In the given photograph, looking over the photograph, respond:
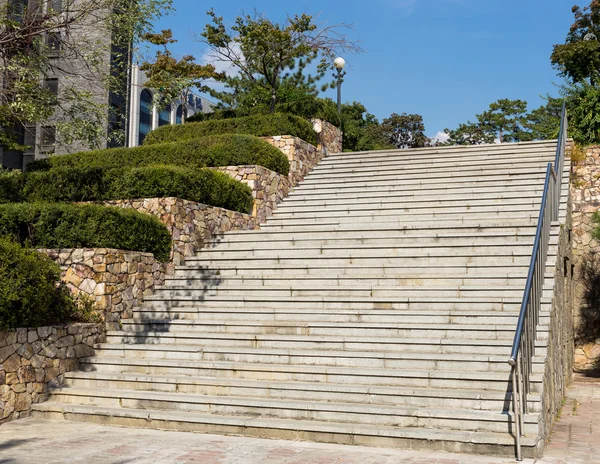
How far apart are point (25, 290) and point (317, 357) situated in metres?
3.74

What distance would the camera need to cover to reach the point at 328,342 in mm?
8828

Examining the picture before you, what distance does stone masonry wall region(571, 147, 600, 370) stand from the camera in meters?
15.7

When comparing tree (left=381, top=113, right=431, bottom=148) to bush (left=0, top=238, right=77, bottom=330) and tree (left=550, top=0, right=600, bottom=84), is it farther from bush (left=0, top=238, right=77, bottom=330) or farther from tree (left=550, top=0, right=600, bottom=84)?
bush (left=0, top=238, right=77, bottom=330)

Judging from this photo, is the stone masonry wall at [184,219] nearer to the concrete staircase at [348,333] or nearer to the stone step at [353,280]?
the concrete staircase at [348,333]

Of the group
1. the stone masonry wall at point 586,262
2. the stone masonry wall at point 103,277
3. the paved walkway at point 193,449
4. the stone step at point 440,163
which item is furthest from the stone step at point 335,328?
the stone masonry wall at point 586,262

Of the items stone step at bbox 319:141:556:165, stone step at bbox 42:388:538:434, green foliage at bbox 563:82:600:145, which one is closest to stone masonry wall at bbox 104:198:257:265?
stone step at bbox 42:388:538:434

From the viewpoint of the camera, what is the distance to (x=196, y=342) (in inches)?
379

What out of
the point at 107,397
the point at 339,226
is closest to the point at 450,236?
the point at 339,226

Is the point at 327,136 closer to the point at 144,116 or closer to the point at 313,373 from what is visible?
the point at 313,373

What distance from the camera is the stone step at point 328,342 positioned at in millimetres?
8203

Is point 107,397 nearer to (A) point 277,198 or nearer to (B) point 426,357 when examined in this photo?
(B) point 426,357

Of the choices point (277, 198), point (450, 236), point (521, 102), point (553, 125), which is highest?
point (521, 102)

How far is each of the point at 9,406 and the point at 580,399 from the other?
324 inches

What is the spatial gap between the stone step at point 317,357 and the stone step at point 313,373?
0.12m
